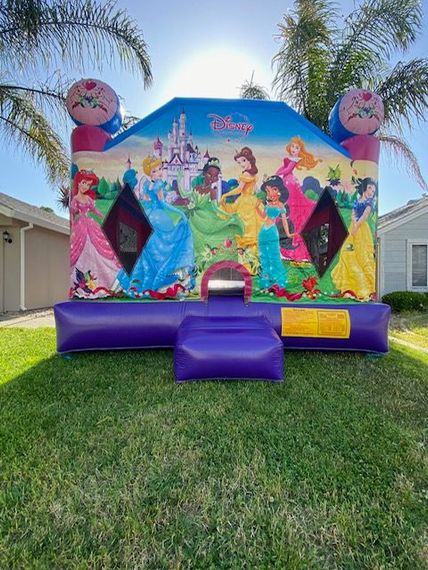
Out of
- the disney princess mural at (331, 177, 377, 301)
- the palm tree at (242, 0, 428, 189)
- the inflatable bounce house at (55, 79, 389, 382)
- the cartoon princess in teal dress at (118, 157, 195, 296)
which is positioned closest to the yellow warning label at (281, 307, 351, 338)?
the inflatable bounce house at (55, 79, 389, 382)

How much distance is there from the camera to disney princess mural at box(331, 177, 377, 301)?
5.12 meters

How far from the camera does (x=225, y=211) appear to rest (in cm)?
508

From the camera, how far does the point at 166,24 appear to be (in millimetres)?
7426

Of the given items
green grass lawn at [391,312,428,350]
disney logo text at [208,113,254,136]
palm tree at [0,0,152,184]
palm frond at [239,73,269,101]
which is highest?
palm frond at [239,73,269,101]

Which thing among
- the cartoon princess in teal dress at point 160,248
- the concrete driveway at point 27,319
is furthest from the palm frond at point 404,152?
the concrete driveway at point 27,319

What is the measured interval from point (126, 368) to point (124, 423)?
1.59m

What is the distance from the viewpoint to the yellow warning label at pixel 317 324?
188 inches

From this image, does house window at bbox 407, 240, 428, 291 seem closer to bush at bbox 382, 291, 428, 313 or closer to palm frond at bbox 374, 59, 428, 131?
bush at bbox 382, 291, 428, 313

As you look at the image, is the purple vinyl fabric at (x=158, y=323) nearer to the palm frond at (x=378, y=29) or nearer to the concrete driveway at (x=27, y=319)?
the concrete driveway at (x=27, y=319)

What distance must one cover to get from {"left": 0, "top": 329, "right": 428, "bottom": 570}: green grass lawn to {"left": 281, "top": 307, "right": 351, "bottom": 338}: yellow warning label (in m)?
0.92

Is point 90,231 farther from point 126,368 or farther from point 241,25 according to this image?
point 241,25

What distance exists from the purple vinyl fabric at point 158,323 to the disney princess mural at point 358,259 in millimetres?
323

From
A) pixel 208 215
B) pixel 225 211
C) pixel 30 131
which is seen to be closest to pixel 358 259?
pixel 225 211

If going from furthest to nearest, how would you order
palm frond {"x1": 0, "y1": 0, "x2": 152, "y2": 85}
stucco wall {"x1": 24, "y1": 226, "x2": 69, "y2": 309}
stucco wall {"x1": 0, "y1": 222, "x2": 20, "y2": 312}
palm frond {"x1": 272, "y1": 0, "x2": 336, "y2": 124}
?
stucco wall {"x1": 24, "y1": 226, "x2": 69, "y2": 309}, stucco wall {"x1": 0, "y1": 222, "x2": 20, "y2": 312}, palm frond {"x1": 272, "y1": 0, "x2": 336, "y2": 124}, palm frond {"x1": 0, "y1": 0, "x2": 152, "y2": 85}
